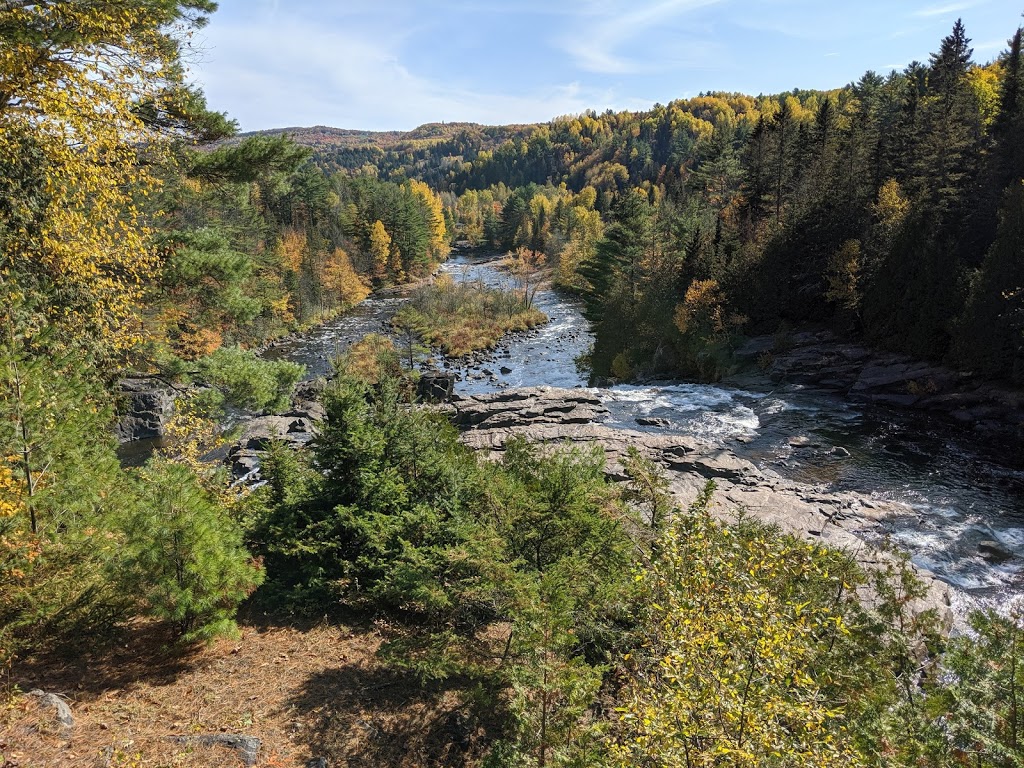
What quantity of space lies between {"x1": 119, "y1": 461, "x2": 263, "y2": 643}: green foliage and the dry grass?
0.76 meters

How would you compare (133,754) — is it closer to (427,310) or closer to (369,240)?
(427,310)

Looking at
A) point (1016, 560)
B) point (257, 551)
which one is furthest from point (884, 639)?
point (1016, 560)

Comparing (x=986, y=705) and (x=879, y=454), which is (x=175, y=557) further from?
(x=879, y=454)

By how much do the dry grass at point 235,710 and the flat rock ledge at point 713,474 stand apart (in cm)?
534

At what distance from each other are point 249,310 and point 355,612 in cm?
745

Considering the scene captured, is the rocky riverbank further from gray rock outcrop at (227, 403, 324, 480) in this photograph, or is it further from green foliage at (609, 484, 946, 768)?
gray rock outcrop at (227, 403, 324, 480)

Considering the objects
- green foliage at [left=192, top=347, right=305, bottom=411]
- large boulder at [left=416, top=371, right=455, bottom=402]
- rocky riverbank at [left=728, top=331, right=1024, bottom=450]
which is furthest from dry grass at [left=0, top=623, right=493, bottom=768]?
rocky riverbank at [left=728, top=331, right=1024, bottom=450]

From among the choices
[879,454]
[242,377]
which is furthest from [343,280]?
[879,454]

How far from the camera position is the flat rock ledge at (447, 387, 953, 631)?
1402 cm

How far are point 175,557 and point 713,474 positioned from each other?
55.1 ft

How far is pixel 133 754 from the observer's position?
4.81 meters

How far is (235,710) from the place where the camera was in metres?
6.13

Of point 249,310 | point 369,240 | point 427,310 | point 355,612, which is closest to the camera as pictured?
point 355,612

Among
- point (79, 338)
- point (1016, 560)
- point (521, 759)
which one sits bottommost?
point (1016, 560)
